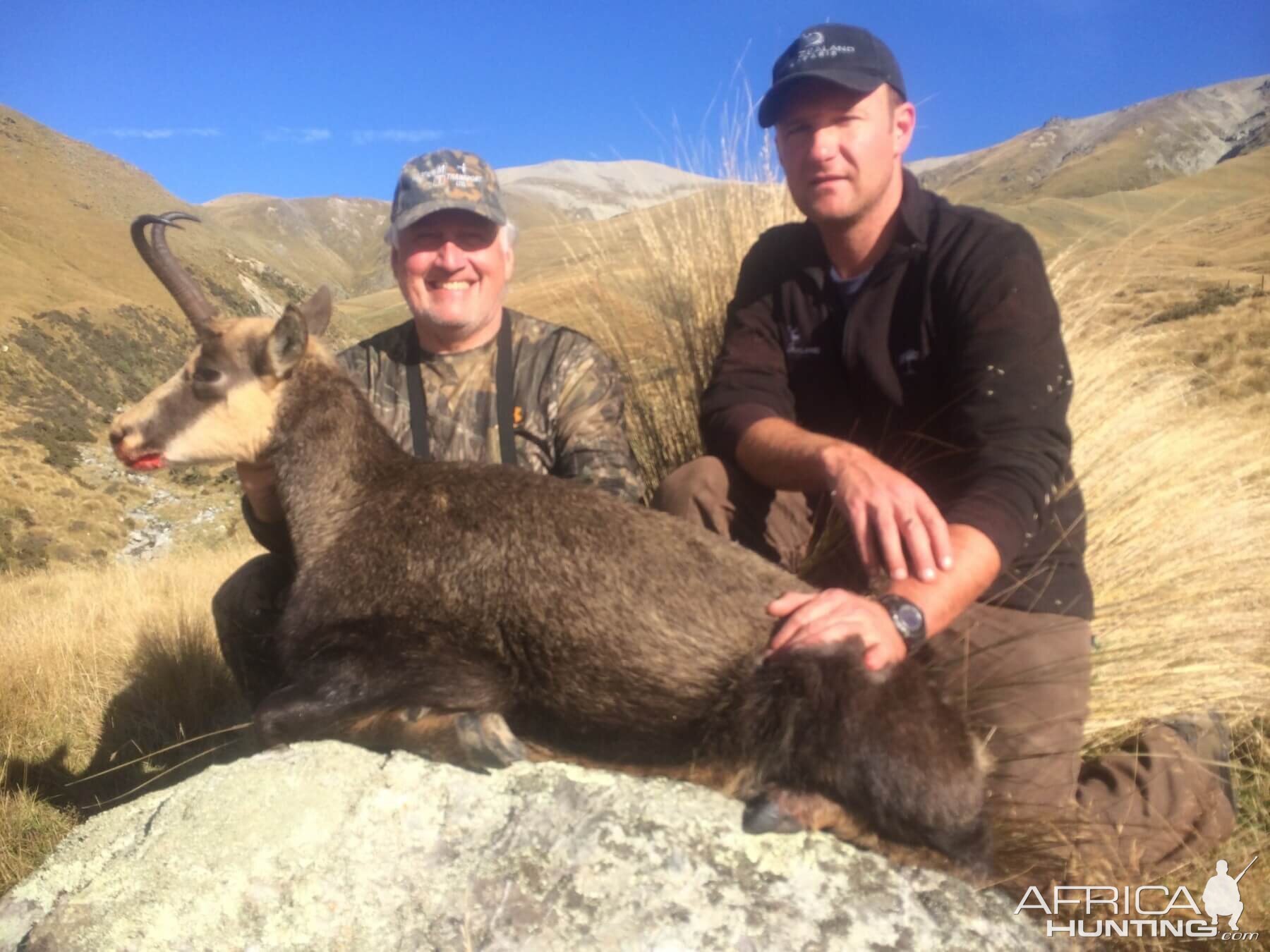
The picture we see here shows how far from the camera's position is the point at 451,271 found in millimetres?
4492

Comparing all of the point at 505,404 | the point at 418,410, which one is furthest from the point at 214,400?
the point at 505,404

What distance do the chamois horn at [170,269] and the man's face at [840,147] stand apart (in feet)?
9.18

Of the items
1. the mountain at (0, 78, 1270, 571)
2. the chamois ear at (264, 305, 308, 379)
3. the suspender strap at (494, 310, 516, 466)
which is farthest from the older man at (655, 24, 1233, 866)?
the chamois ear at (264, 305, 308, 379)

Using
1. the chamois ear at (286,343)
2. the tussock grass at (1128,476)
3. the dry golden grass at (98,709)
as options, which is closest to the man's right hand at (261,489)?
the chamois ear at (286,343)

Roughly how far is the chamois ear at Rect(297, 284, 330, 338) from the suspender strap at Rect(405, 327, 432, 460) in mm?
590

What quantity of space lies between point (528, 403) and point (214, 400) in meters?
1.59

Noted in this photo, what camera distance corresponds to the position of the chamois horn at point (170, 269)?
12.7 feet

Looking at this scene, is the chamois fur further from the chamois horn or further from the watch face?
the chamois horn

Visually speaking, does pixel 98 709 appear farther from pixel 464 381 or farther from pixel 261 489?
pixel 464 381

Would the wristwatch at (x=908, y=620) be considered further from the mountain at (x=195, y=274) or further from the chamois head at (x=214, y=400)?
the mountain at (x=195, y=274)

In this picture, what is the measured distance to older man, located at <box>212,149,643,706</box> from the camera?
451cm

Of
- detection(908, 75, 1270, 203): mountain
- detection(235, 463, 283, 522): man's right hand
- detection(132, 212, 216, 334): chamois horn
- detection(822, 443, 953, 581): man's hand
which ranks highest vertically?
detection(908, 75, 1270, 203): mountain

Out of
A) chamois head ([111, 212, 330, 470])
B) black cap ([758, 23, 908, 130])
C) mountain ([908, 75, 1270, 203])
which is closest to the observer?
black cap ([758, 23, 908, 130])

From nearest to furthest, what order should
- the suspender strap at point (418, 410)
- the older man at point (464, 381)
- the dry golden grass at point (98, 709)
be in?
the dry golden grass at point (98, 709)
the older man at point (464, 381)
the suspender strap at point (418, 410)
